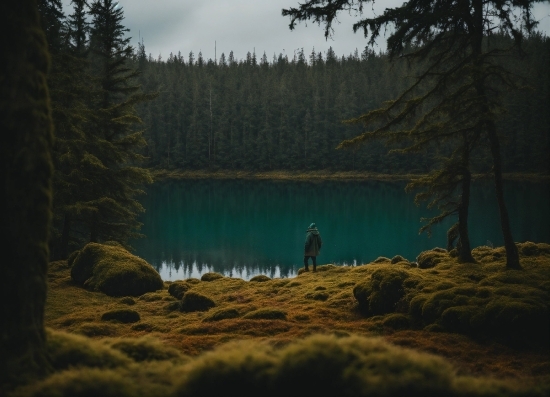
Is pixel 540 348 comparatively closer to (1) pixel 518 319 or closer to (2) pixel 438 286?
(1) pixel 518 319

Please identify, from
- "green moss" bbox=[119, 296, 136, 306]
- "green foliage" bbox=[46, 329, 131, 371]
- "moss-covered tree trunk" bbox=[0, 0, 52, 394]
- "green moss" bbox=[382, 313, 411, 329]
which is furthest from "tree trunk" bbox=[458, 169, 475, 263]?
A: "moss-covered tree trunk" bbox=[0, 0, 52, 394]

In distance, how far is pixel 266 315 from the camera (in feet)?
38.6

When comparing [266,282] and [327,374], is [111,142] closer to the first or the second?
[266,282]

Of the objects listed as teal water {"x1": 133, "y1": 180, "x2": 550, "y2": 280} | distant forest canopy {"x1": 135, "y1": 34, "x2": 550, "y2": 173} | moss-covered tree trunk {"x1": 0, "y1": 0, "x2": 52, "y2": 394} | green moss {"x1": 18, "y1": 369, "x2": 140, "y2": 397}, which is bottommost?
teal water {"x1": 133, "y1": 180, "x2": 550, "y2": 280}

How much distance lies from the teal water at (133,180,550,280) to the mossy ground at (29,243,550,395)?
484 cm

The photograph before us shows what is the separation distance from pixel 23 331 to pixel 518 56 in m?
14.5

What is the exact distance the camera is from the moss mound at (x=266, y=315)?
11.7m

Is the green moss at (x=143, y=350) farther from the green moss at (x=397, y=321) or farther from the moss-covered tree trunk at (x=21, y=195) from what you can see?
the green moss at (x=397, y=321)

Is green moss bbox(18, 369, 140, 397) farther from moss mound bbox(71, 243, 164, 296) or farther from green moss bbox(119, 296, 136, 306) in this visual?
moss mound bbox(71, 243, 164, 296)

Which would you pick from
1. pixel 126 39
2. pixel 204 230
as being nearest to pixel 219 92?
pixel 204 230

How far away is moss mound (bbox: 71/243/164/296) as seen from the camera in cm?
1561

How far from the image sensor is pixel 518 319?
30.6 ft

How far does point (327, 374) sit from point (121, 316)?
9101mm

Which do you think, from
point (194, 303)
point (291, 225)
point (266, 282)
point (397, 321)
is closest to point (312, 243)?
point (266, 282)
